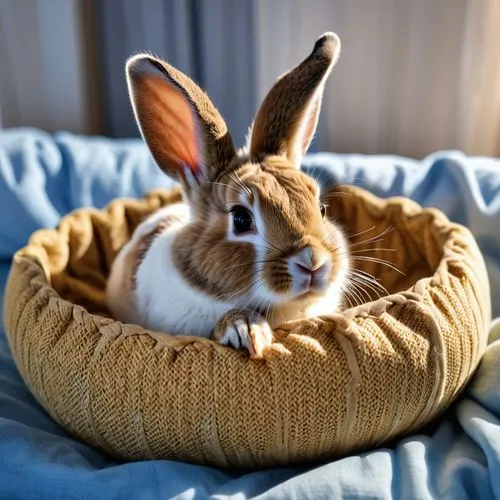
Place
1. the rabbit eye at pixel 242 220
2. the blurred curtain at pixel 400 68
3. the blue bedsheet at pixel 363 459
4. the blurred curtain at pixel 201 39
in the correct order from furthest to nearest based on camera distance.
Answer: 1. the blurred curtain at pixel 201 39
2. the blurred curtain at pixel 400 68
3. the rabbit eye at pixel 242 220
4. the blue bedsheet at pixel 363 459

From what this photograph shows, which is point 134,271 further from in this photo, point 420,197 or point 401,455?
point 420,197

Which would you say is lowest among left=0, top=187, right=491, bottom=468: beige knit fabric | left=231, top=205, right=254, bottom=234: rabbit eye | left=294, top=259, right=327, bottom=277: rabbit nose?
left=0, top=187, right=491, bottom=468: beige knit fabric

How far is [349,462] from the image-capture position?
0.91 metres

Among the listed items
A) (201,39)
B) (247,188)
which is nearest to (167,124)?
(247,188)

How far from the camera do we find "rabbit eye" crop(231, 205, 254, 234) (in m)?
0.99

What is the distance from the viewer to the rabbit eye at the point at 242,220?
0.99 m

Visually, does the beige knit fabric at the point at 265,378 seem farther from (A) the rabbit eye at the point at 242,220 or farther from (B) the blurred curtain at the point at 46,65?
(B) the blurred curtain at the point at 46,65

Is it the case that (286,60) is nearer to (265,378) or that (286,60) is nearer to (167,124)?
(167,124)

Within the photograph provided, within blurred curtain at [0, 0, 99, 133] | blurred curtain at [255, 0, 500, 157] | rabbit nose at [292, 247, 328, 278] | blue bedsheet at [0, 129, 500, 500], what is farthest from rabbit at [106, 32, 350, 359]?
blurred curtain at [0, 0, 99, 133]

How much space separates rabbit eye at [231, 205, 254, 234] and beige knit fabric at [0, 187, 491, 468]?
16cm

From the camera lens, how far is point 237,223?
1.01m

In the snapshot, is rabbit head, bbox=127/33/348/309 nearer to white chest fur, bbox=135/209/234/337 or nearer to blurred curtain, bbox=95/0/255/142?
white chest fur, bbox=135/209/234/337

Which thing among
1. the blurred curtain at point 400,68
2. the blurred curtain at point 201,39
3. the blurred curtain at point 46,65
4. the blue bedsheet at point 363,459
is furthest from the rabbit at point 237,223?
the blurred curtain at point 46,65

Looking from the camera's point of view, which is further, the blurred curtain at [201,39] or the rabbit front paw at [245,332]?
the blurred curtain at [201,39]
